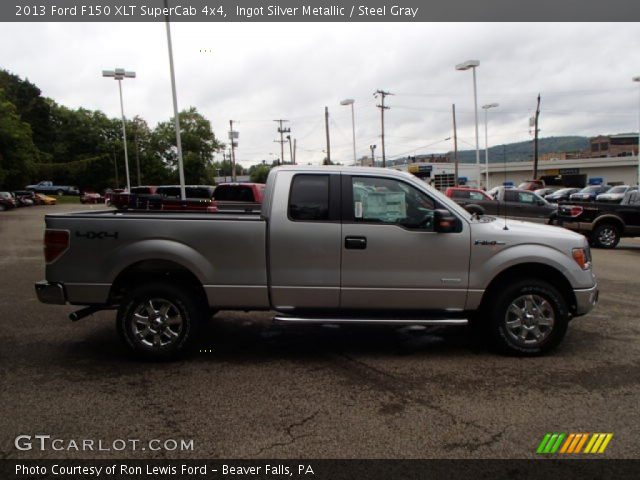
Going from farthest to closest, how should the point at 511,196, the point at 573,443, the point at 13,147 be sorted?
the point at 13,147 < the point at 511,196 < the point at 573,443

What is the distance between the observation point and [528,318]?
5.00 m

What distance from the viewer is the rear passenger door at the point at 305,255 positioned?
489cm

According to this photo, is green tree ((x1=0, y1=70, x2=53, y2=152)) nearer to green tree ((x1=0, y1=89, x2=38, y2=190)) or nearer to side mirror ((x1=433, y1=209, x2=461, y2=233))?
green tree ((x1=0, y1=89, x2=38, y2=190))

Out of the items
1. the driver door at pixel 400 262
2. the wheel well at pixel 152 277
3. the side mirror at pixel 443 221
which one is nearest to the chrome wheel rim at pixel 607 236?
the driver door at pixel 400 262

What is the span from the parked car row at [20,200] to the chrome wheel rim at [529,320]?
44.3 metres

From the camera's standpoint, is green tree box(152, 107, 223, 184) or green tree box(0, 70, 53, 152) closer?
green tree box(0, 70, 53, 152)

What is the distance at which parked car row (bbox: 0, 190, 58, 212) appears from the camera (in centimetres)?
4009

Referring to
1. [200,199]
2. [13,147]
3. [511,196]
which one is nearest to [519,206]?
[511,196]

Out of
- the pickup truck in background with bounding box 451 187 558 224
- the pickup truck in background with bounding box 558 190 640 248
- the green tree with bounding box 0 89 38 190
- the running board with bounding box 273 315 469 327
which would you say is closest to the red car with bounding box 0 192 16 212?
the green tree with bounding box 0 89 38 190

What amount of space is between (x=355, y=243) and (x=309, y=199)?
65cm

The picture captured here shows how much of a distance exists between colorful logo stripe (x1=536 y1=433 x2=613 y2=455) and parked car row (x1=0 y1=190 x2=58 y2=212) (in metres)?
45.4

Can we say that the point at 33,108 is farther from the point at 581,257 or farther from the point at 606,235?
the point at 581,257

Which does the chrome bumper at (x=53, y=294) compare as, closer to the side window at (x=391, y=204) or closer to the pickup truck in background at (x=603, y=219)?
the side window at (x=391, y=204)
